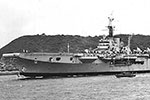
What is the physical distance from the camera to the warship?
223 ft

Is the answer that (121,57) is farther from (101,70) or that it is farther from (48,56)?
(48,56)

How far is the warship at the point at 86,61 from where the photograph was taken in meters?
68.0

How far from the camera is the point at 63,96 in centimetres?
4341

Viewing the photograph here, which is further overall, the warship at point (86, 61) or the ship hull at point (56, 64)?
the warship at point (86, 61)

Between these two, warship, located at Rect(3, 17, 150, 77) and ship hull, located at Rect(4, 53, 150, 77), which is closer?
ship hull, located at Rect(4, 53, 150, 77)

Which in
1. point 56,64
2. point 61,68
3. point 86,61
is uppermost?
point 86,61

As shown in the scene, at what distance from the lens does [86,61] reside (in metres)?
72.6

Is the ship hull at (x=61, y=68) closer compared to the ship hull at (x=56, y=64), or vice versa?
the ship hull at (x=56, y=64)

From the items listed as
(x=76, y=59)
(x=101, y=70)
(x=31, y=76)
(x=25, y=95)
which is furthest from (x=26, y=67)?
(x=25, y=95)

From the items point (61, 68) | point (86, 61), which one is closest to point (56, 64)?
point (61, 68)

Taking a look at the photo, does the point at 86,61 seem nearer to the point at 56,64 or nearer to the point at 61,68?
the point at 61,68

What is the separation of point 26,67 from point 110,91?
2403 cm

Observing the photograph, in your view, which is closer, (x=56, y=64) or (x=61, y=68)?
(x=56, y=64)

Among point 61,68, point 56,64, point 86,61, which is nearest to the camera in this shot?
point 56,64
